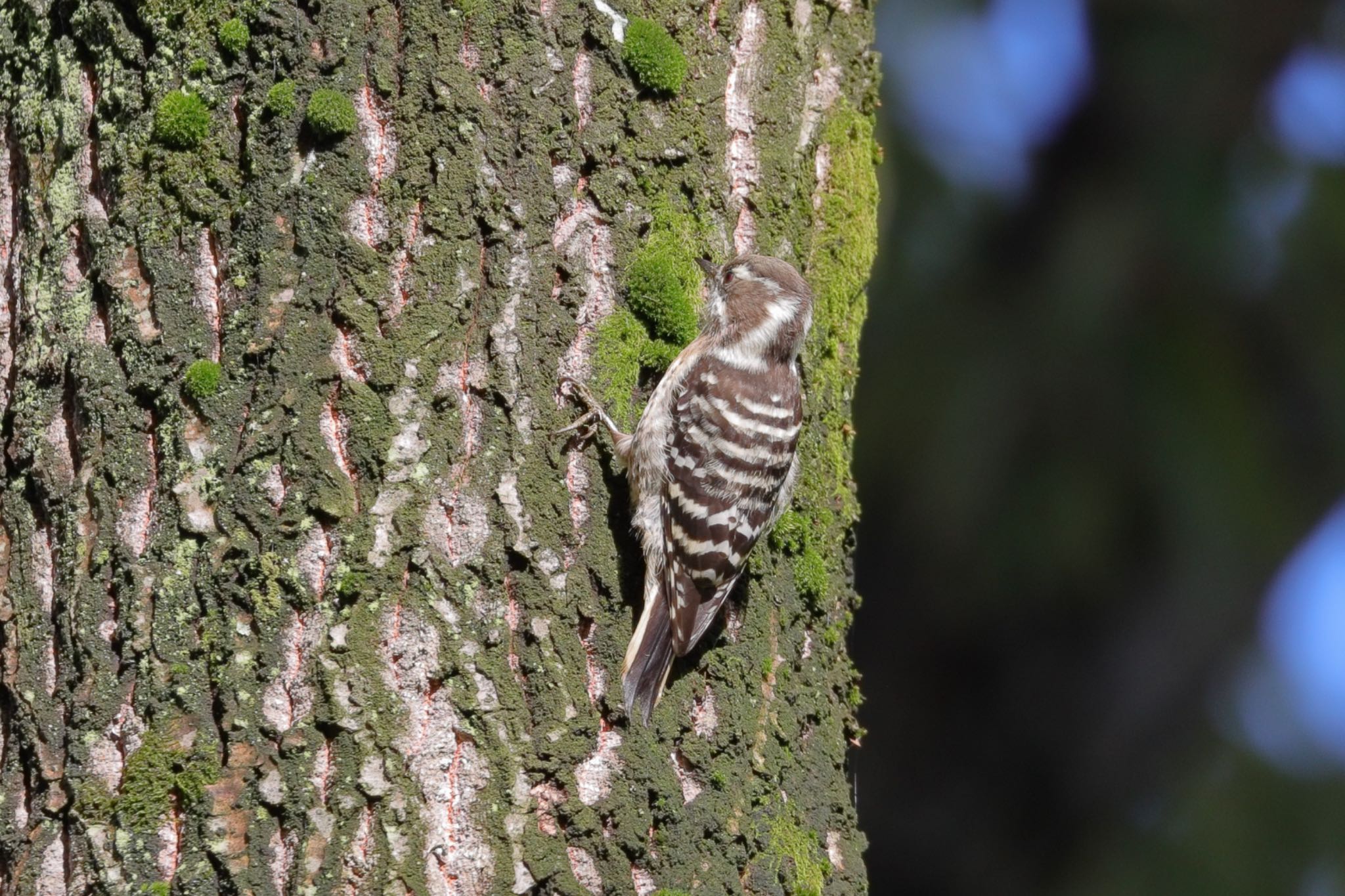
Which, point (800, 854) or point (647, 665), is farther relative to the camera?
point (800, 854)

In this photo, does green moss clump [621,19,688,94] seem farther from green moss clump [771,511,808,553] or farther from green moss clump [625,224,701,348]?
green moss clump [771,511,808,553]

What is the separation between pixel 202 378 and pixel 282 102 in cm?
61

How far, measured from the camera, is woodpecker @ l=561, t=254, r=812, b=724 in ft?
9.98

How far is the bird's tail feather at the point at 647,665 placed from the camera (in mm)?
2939

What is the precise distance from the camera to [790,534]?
132 inches

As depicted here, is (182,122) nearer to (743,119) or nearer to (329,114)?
(329,114)

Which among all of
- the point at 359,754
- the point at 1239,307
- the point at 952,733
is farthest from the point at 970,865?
the point at 359,754

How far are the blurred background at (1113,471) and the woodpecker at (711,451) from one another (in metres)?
3.07

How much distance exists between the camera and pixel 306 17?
2830 mm

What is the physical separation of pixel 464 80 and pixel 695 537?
126 centimetres

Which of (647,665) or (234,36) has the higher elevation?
(234,36)

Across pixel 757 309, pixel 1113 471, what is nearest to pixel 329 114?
pixel 757 309

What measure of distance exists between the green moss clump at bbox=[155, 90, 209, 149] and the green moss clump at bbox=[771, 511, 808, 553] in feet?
5.36

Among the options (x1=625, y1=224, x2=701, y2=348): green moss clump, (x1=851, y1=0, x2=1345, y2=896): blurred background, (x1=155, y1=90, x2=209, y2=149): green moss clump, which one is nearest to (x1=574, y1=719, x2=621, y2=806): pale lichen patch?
(x1=625, y1=224, x2=701, y2=348): green moss clump
